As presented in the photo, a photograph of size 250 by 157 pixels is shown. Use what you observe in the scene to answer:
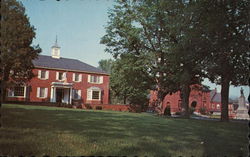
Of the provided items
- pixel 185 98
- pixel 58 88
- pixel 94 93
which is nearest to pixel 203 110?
pixel 185 98

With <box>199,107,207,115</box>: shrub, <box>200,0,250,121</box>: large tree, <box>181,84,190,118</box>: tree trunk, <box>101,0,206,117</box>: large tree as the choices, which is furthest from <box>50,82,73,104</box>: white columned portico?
<box>199,107,207,115</box>: shrub

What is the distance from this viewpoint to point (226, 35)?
761cm

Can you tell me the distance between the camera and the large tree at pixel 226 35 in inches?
283

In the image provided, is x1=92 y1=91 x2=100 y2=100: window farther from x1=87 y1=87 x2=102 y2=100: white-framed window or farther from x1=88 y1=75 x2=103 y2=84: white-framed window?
x1=88 y1=75 x2=103 y2=84: white-framed window

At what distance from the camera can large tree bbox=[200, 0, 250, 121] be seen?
7180 mm

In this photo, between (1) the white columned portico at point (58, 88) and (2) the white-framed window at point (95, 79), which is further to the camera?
(2) the white-framed window at point (95, 79)

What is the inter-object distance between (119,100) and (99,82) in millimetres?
13337

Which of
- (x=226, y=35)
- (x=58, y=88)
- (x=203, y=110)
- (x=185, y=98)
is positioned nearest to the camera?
(x=226, y=35)

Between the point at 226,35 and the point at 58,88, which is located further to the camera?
the point at 58,88

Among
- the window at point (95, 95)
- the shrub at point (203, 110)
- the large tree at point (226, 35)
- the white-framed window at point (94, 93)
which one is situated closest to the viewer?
the large tree at point (226, 35)

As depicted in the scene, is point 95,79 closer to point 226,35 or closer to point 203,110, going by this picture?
point 203,110

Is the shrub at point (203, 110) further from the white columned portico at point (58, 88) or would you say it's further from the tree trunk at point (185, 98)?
the white columned portico at point (58, 88)

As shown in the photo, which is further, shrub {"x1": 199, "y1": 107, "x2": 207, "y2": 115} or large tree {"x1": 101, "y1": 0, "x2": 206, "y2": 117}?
shrub {"x1": 199, "y1": 107, "x2": 207, "y2": 115}

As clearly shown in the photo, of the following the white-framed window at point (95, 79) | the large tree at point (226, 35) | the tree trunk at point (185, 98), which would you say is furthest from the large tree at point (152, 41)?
the white-framed window at point (95, 79)
